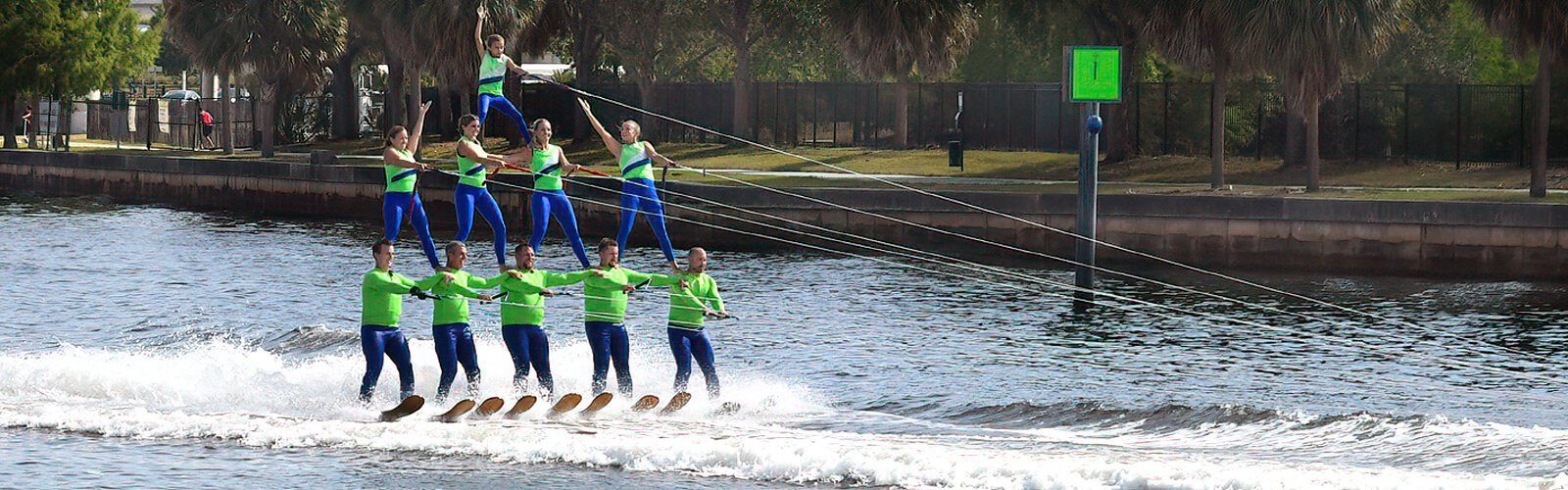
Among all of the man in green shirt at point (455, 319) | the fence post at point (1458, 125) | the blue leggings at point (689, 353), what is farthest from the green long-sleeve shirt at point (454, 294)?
the fence post at point (1458, 125)

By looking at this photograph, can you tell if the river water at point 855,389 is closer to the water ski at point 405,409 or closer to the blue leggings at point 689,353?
the water ski at point 405,409

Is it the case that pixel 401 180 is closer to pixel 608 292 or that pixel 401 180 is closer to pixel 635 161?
pixel 635 161

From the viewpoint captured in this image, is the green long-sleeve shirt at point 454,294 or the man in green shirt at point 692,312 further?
the man in green shirt at point 692,312

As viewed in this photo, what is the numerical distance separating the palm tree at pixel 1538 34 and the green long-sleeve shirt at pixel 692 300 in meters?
20.8

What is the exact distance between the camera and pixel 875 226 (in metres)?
36.5

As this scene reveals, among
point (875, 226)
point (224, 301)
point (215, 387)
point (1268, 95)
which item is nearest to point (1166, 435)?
Answer: point (215, 387)

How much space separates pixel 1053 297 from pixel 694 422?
13162 mm

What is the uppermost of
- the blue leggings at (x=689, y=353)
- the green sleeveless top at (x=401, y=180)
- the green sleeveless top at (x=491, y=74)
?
the green sleeveless top at (x=491, y=74)

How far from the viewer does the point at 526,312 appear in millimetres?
17531

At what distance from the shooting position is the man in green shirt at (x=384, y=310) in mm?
16938

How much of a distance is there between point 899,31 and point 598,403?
28475 mm

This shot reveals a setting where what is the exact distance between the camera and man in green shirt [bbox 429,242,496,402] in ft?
55.7

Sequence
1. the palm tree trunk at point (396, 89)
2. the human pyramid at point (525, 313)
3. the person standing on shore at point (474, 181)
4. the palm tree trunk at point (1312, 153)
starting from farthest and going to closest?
the palm tree trunk at point (396, 89) → the palm tree trunk at point (1312, 153) → the person standing on shore at point (474, 181) → the human pyramid at point (525, 313)

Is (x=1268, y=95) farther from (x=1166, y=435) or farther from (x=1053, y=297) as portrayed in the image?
(x=1166, y=435)
